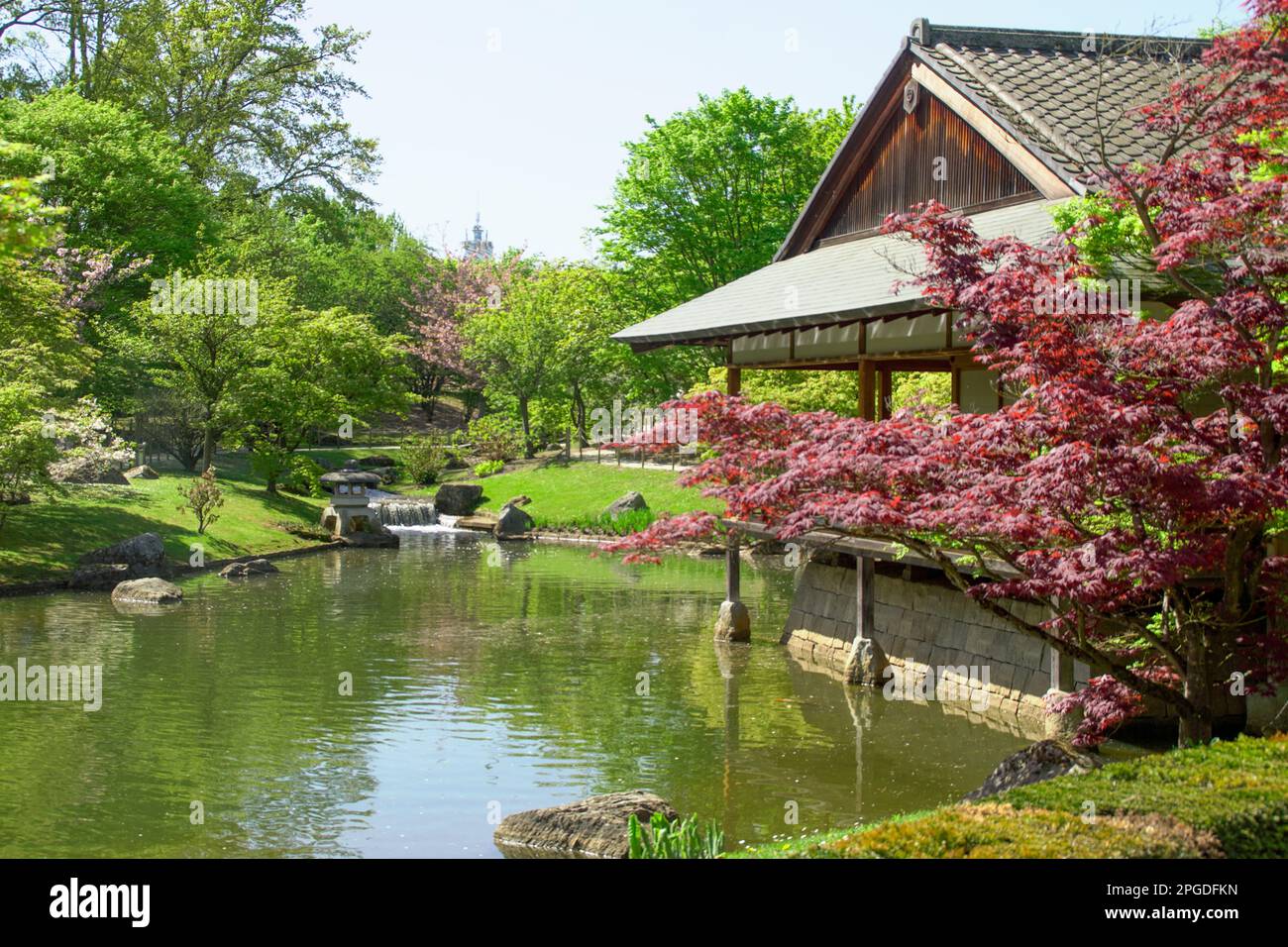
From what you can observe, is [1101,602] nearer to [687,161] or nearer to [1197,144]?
[1197,144]

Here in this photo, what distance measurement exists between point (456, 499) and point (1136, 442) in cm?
3724

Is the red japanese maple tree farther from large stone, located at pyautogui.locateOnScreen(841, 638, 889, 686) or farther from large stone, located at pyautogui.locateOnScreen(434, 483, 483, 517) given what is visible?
large stone, located at pyautogui.locateOnScreen(434, 483, 483, 517)

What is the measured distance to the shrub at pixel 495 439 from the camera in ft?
173

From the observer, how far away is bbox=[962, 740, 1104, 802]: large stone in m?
11.5

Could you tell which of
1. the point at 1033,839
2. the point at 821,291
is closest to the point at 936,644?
the point at 821,291

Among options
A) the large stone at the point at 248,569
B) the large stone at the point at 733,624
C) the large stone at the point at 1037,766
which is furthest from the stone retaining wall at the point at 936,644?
the large stone at the point at 248,569

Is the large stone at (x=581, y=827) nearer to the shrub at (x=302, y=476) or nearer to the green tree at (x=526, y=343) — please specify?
the shrub at (x=302, y=476)

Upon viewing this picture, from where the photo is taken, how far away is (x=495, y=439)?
174 ft

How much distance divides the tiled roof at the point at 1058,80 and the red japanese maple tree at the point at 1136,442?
5448 mm

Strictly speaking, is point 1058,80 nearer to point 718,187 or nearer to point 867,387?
point 867,387

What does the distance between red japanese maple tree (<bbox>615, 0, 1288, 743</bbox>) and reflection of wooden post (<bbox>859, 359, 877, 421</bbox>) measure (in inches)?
237

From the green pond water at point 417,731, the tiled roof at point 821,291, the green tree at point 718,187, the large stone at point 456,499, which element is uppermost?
the green tree at point 718,187
